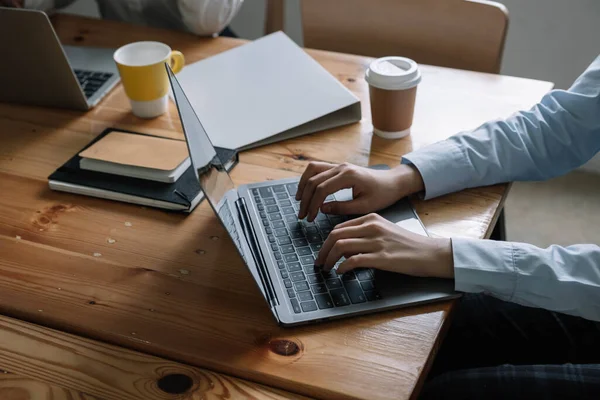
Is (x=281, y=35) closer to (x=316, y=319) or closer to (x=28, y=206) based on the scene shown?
(x=28, y=206)

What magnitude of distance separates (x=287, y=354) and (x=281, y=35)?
2.73ft

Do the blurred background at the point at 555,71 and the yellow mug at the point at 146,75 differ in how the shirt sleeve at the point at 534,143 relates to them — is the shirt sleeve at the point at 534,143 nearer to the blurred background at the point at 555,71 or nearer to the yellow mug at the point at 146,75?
the yellow mug at the point at 146,75

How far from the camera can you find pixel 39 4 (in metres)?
1.61

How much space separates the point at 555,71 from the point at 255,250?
5.43 ft

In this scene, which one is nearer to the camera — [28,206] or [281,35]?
[28,206]

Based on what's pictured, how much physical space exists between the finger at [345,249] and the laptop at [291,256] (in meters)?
0.02

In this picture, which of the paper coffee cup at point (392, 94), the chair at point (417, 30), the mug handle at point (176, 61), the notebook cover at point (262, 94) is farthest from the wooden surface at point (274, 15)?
the paper coffee cup at point (392, 94)

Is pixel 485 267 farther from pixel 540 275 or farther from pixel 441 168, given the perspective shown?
pixel 441 168

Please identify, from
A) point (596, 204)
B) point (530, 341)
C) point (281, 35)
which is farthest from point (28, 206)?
point (596, 204)

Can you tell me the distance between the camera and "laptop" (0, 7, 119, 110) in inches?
46.8

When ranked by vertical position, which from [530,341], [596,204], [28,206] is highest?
[28,206]

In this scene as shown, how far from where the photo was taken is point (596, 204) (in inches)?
87.6

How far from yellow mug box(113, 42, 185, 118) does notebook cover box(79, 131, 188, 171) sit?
98mm

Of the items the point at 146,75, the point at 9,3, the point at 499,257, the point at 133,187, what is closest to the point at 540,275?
the point at 499,257
